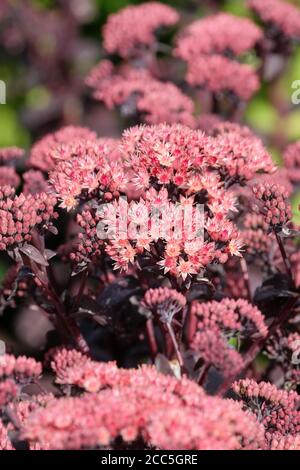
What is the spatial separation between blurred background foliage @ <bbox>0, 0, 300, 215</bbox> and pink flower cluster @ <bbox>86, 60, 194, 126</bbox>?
0.60 metres

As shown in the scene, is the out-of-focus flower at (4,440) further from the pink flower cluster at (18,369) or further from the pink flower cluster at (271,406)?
the pink flower cluster at (271,406)

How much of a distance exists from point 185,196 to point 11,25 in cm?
180

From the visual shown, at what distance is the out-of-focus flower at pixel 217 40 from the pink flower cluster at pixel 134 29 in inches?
3.7

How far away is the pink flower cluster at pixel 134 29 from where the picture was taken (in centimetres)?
186

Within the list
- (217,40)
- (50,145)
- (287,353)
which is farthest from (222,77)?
(287,353)

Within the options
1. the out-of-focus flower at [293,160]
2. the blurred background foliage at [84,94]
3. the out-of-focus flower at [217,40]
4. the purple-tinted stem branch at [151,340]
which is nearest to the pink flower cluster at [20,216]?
the purple-tinted stem branch at [151,340]

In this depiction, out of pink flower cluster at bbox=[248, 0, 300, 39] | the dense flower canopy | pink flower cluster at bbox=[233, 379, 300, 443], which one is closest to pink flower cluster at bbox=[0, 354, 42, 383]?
the dense flower canopy

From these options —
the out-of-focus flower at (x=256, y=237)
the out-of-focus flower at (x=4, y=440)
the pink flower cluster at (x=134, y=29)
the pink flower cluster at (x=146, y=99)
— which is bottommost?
the out-of-focus flower at (x=4, y=440)

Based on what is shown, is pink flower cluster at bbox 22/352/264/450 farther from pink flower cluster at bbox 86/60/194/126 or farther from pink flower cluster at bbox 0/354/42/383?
pink flower cluster at bbox 86/60/194/126

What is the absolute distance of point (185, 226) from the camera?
1.07 meters

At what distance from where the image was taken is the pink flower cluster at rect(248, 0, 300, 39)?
189 cm

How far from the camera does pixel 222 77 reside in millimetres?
1680
